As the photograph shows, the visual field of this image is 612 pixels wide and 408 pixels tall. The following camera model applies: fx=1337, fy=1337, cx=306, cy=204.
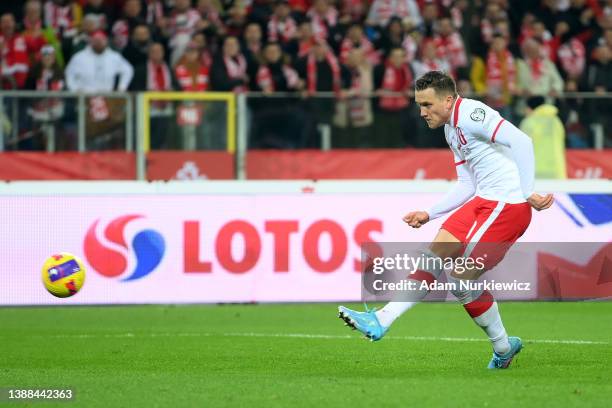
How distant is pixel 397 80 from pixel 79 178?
4.88 m

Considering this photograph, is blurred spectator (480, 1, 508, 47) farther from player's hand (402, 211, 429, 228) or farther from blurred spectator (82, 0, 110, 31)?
player's hand (402, 211, 429, 228)

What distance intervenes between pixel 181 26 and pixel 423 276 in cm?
1197

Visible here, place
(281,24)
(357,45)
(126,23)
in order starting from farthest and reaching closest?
(281,24) → (357,45) → (126,23)

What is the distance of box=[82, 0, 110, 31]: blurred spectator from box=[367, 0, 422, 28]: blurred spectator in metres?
4.22

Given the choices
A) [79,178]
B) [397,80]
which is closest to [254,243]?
[79,178]

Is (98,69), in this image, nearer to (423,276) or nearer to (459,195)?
(459,195)

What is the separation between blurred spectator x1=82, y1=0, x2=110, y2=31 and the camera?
20123 millimetres

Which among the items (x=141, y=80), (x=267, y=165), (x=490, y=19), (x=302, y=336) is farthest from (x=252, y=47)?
(x=302, y=336)

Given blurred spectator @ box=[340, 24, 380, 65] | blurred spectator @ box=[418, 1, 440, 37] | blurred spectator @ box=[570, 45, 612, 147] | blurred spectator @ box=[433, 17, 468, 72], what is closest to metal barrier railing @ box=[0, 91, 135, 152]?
blurred spectator @ box=[340, 24, 380, 65]

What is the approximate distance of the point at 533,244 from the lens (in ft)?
53.3

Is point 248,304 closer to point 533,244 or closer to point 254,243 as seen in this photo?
point 254,243

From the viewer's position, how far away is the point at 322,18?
21.2m

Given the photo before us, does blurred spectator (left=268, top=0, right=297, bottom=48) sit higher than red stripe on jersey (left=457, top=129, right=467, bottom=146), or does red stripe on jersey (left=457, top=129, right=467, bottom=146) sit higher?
blurred spectator (left=268, top=0, right=297, bottom=48)

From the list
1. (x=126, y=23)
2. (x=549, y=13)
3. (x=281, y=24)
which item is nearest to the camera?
(x=126, y=23)
